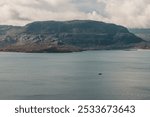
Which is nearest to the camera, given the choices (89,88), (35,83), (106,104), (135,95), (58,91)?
(106,104)

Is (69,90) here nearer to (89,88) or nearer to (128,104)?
(89,88)

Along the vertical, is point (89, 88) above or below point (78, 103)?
below

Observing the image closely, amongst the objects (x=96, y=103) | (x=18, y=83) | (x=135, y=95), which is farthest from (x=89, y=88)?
(x=96, y=103)

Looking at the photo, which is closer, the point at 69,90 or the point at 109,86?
the point at 69,90

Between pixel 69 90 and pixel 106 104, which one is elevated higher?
pixel 106 104

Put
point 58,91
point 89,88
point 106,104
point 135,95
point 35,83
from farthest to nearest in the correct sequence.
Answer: point 35,83, point 89,88, point 58,91, point 135,95, point 106,104

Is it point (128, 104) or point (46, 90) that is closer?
point (128, 104)

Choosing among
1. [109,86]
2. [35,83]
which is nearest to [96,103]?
[109,86]

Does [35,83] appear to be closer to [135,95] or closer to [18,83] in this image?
[18,83]

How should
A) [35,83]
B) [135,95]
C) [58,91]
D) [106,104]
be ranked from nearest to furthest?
[106,104] < [135,95] < [58,91] < [35,83]
